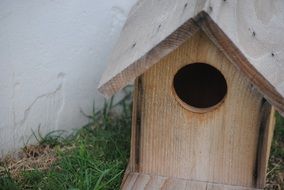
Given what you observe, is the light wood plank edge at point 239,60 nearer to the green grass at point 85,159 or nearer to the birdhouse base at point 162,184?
the birdhouse base at point 162,184

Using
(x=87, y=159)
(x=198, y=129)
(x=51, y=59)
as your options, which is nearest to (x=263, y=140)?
(x=198, y=129)

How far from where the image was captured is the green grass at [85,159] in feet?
8.94

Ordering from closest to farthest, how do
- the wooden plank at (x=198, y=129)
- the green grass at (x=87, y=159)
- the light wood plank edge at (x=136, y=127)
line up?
the wooden plank at (x=198, y=129)
the light wood plank edge at (x=136, y=127)
the green grass at (x=87, y=159)

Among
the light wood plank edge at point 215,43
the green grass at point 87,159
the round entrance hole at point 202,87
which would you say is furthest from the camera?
the round entrance hole at point 202,87

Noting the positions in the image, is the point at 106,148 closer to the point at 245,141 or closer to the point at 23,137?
the point at 23,137

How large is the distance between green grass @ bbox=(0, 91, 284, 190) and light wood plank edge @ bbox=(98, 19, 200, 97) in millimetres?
682

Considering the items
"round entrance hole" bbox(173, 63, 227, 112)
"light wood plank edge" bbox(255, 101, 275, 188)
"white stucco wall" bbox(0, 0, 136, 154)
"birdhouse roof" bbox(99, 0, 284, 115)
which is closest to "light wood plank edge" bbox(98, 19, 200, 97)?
"birdhouse roof" bbox(99, 0, 284, 115)

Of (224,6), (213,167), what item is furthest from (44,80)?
(224,6)

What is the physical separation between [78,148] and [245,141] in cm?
96

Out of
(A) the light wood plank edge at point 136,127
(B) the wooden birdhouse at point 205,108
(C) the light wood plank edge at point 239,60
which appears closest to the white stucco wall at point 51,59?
(B) the wooden birdhouse at point 205,108

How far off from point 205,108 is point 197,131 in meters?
0.10

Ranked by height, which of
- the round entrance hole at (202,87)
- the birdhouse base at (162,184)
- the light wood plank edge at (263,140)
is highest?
the round entrance hole at (202,87)

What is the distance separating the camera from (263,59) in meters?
2.13

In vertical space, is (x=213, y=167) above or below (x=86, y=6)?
below
